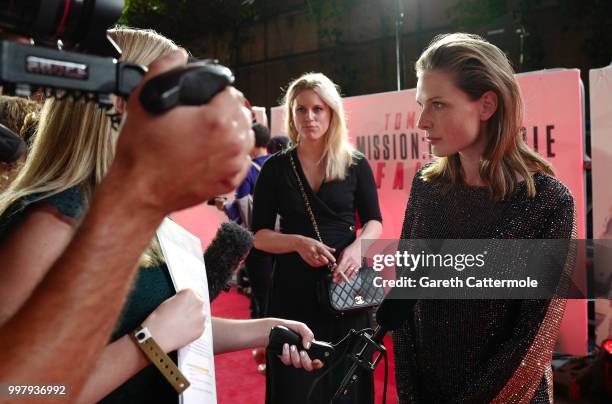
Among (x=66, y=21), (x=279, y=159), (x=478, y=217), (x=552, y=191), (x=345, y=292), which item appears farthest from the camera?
(x=279, y=159)

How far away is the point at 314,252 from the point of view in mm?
2312

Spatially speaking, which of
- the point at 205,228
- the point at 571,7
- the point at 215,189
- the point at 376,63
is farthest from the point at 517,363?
the point at 376,63

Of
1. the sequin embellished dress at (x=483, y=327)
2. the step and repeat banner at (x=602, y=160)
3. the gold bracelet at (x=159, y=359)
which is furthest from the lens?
the step and repeat banner at (x=602, y=160)

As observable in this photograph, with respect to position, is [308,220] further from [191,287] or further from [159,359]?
[159,359]

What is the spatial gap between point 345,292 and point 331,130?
87 centimetres

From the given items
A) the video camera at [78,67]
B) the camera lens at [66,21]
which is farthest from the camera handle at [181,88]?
the camera lens at [66,21]

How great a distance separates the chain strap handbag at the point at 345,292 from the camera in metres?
2.26

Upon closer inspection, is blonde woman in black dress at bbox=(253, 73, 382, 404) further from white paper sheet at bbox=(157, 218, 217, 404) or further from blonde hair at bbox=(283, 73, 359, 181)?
white paper sheet at bbox=(157, 218, 217, 404)

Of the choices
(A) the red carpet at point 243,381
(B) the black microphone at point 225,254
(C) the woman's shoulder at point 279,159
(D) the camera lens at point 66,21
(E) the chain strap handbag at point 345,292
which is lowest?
(A) the red carpet at point 243,381

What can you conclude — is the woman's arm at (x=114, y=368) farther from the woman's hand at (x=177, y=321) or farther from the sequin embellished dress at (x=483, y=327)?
the sequin embellished dress at (x=483, y=327)

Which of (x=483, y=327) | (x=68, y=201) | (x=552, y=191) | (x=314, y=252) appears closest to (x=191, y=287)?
(x=68, y=201)

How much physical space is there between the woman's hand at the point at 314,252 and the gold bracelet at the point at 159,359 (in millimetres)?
1357

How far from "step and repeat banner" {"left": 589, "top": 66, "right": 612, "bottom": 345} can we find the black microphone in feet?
9.13

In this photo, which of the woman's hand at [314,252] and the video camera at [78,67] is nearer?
the video camera at [78,67]
